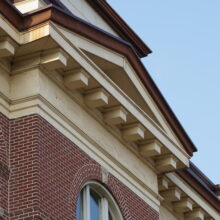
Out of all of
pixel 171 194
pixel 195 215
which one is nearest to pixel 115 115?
pixel 171 194

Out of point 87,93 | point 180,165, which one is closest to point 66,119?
point 87,93

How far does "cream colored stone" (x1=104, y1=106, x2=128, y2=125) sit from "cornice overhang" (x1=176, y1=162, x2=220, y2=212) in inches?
145

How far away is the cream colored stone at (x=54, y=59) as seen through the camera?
18.1 meters

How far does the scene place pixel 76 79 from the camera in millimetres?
18734

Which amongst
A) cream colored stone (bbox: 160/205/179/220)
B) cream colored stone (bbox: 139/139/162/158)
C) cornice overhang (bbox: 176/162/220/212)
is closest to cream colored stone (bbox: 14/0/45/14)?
cream colored stone (bbox: 139/139/162/158)

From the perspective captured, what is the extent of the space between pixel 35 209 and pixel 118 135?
13.7 ft

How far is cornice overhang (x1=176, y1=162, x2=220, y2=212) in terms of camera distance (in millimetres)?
23448

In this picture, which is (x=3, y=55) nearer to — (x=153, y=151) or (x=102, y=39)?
(x=102, y=39)

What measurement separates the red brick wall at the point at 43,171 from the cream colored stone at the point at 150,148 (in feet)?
7.58

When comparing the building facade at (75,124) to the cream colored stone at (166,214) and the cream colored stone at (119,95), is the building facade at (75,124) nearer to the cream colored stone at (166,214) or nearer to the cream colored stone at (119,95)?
the cream colored stone at (119,95)

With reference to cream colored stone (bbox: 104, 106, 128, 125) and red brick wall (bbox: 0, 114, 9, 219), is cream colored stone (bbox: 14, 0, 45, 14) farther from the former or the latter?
cream colored stone (bbox: 104, 106, 128, 125)

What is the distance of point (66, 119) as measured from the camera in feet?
61.2

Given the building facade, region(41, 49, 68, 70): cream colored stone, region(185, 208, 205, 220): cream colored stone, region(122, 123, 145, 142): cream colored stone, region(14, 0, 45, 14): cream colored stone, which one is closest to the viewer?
the building facade

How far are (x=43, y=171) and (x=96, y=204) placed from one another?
7.52ft
